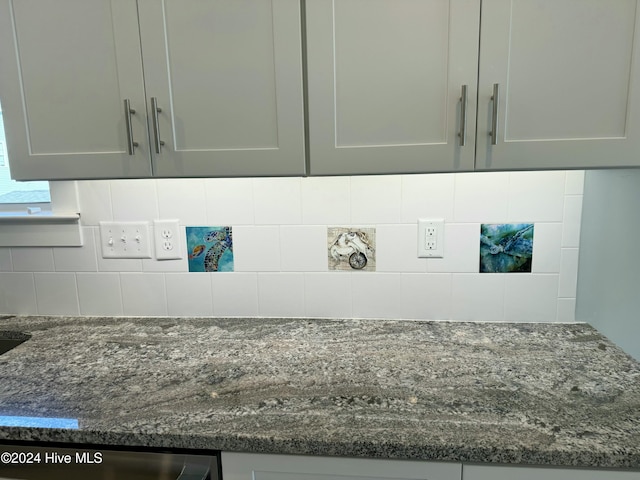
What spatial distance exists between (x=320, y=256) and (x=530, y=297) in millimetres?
732

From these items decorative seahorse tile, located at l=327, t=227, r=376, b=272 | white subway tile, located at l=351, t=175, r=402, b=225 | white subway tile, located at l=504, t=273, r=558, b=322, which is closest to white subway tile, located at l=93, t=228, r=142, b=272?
decorative seahorse tile, located at l=327, t=227, r=376, b=272

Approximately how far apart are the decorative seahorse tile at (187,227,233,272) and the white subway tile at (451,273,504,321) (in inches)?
31.7

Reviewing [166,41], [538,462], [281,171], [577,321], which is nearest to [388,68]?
[281,171]

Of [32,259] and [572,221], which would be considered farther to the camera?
[32,259]

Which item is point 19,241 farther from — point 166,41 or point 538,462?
point 538,462

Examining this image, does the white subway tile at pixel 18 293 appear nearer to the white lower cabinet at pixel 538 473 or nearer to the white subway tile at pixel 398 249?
the white subway tile at pixel 398 249

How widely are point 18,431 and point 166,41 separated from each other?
3.19 feet

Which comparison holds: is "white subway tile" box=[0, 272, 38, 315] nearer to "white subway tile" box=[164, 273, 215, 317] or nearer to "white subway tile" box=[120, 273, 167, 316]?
"white subway tile" box=[120, 273, 167, 316]

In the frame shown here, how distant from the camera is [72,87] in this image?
103 centimetres

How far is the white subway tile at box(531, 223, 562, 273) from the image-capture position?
1.28m

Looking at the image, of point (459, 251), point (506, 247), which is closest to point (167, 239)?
point (459, 251)

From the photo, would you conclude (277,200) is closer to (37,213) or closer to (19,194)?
(37,213)

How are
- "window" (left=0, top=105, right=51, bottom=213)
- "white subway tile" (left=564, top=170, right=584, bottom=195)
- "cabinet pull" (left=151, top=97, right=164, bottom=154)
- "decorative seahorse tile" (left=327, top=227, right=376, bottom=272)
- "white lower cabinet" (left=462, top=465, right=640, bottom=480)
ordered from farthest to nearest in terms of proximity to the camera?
"window" (left=0, top=105, right=51, bottom=213) < "decorative seahorse tile" (left=327, top=227, right=376, bottom=272) < "white subway tile" (left=564, top=170, right=584, bottom=195) < "cabinet pull" (left=151, top=97, right=164, bottom=154) < "white lower cabinet" (left=462, top=465, right=640, bottom=480)

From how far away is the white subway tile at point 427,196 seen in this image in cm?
128
